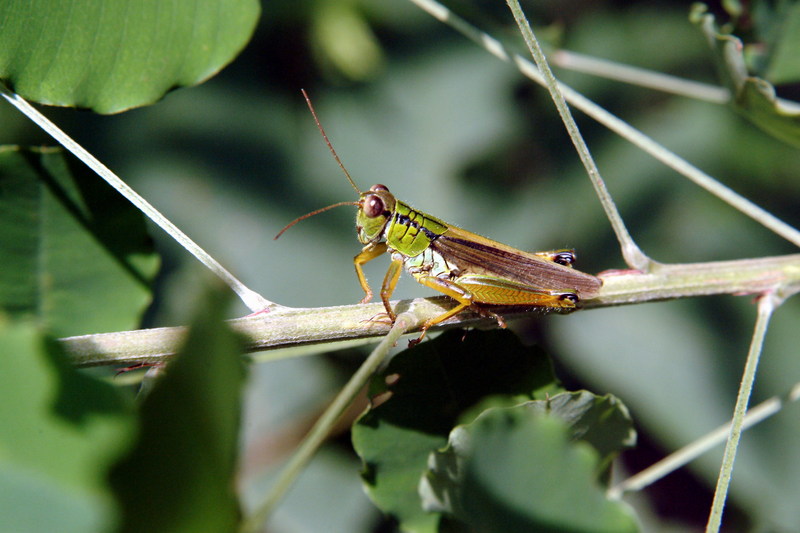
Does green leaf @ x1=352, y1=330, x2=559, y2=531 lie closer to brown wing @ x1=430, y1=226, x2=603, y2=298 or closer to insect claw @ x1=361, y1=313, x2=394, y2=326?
insect claw @ x1=361, y1=313, x2=394, y2=326

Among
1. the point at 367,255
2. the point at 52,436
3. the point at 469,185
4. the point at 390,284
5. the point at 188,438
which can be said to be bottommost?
the point at 469,185

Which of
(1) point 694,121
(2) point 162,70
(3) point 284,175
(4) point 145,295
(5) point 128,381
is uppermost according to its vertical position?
(2) point 162,70

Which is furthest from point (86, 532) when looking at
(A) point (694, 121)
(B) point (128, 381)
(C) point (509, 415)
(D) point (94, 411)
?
(A) point (694, 121)

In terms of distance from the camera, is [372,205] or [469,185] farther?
[469,185]

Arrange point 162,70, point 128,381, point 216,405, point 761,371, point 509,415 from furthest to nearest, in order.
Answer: point 761,371
point 128,381
point 162,70
point 509,415
point 216,405

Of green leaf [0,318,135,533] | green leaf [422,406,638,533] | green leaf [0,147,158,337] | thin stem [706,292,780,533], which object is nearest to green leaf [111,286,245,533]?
green leaf [0,318,135,533]

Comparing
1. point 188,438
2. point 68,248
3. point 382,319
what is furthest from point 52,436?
point 68,248

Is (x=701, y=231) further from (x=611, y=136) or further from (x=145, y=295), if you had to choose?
(x=145, y=295)

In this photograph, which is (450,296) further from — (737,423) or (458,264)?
(737,423)
